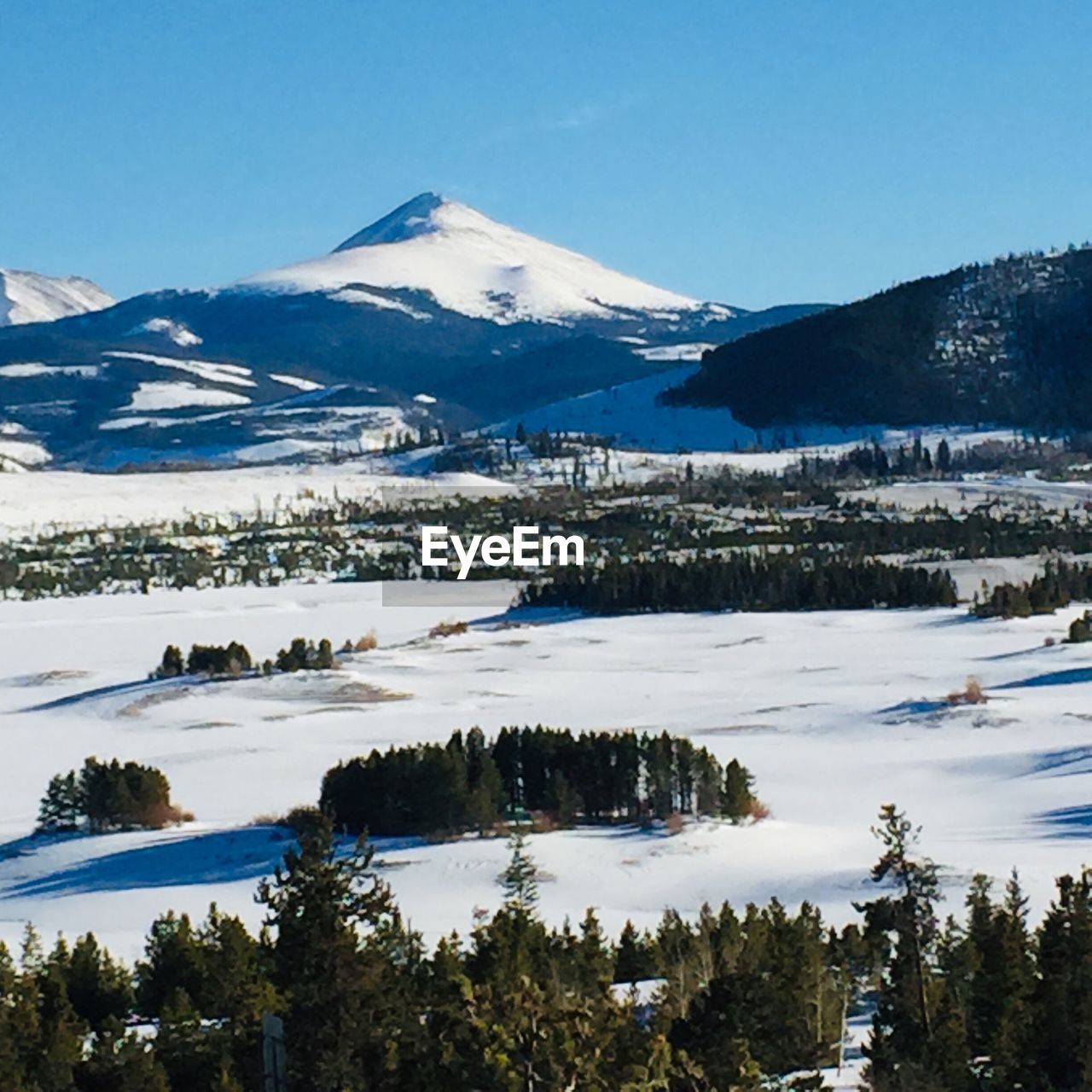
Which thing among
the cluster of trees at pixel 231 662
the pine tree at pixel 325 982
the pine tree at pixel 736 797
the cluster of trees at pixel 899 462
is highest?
the cluster of trees at pixel 899 462

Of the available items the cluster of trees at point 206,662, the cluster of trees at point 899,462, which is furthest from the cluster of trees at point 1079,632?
the cluster of trees at point 899,462

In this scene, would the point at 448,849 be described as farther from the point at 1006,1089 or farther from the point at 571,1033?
the point at 571,1033

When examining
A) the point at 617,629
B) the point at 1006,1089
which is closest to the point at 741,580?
the point at 617,629

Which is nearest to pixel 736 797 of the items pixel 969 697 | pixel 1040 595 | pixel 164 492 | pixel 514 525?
pixel 969 697

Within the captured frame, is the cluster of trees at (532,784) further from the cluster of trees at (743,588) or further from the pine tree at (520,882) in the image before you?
the cluster of trees at (743,588)

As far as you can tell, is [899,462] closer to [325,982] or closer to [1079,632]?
[1079,632]

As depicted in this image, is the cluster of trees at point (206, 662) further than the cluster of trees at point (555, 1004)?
Yes

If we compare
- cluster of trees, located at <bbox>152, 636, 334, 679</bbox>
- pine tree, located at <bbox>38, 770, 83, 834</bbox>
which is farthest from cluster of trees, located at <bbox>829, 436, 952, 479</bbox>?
pine tree, located at <bbox>38, 770, 83, 834</bbox>
